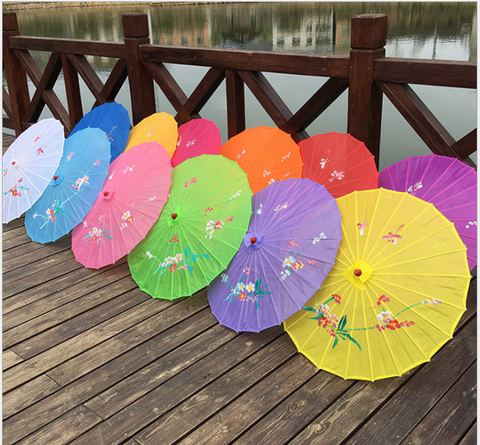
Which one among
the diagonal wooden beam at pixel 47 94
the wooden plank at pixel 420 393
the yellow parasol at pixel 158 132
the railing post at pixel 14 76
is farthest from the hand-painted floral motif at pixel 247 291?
the railing post at pixel 14 76

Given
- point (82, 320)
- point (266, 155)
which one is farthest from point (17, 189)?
point (266, 155)

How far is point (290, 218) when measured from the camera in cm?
209

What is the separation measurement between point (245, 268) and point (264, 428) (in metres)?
0.67

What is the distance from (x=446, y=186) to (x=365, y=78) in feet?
2.06

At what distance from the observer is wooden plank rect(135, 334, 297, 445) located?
162 centimetres

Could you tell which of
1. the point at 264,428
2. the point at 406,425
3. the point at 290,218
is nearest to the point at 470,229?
the point at 290,218

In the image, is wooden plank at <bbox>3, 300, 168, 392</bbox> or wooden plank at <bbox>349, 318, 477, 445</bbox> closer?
wooden plank at <bbox>349, 318, 477, 445</bbox>

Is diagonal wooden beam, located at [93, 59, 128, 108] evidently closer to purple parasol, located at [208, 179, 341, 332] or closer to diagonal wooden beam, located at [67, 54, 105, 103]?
diagonal wooden beam, located at [67, 54, 105, 103]

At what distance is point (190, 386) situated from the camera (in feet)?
5.93

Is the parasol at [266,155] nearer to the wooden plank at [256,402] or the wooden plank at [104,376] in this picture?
the wooden plank at [104,376]

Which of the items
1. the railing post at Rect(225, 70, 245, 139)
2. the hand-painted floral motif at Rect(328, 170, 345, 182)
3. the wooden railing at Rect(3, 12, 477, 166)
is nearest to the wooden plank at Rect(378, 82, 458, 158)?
the wooden railing at Rect(3, 12, 477, 166)

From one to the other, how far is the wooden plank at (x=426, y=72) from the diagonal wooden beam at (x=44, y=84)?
2.58 m

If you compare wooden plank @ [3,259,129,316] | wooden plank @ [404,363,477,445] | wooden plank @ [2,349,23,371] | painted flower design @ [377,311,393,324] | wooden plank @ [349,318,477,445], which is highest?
painted flower design @ [377,311,393,324]

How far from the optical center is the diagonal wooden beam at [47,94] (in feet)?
13.3
